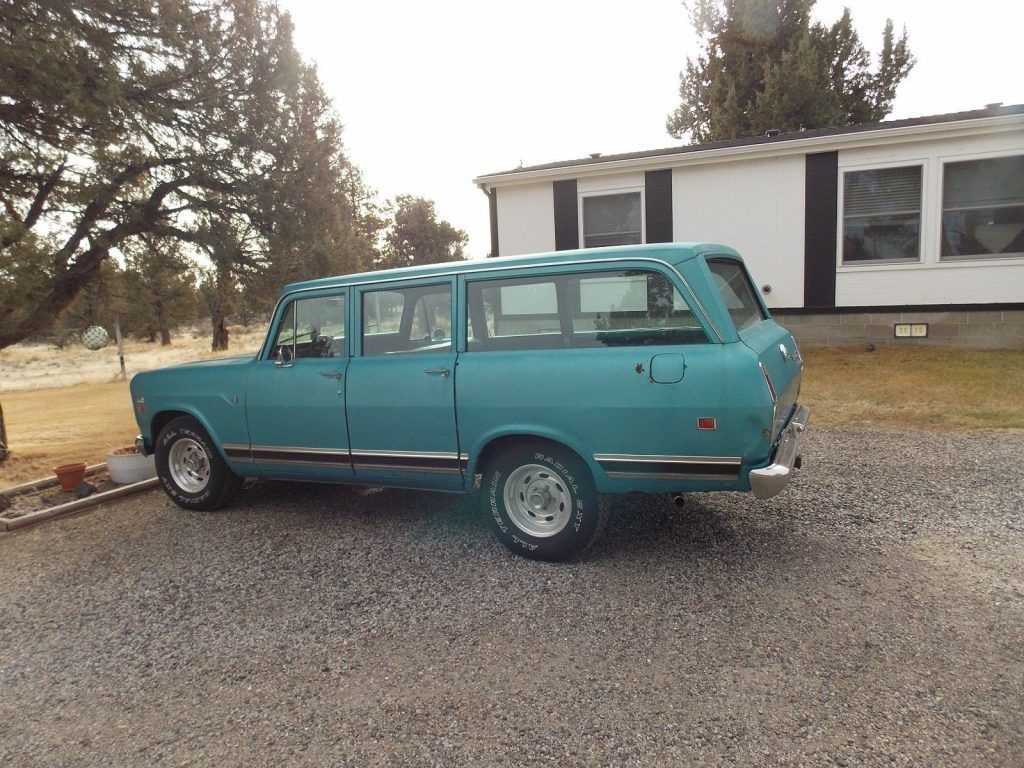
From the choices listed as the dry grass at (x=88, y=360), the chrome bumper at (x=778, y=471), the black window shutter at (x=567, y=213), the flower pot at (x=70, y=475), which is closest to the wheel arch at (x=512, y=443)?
the chrome bumper at (x=778, y=471)

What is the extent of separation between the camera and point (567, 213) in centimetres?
1398

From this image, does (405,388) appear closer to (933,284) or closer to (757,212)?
(757,212)

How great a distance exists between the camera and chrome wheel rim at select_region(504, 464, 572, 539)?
4.14 meters

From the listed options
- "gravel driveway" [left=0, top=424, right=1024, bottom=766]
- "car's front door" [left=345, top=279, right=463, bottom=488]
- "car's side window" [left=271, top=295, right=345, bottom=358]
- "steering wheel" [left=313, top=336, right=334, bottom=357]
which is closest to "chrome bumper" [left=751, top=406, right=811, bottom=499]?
"gravel driveway" [left=0, top=424, right=1024, bottom=766]

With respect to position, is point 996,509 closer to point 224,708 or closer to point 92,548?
point 224,708

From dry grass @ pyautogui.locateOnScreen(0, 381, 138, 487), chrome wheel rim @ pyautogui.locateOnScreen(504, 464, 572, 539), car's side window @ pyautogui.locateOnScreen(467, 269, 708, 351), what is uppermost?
car's side window @ pyautogui.locateOnScreen(467, 269, 708, 351)

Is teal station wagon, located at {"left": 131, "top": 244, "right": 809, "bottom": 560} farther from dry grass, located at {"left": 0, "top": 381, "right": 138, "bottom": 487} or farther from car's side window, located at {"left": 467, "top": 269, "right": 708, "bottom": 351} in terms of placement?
dry grass, located at {"left": 0, "top": 381, "right": 138, "bottom": 487}

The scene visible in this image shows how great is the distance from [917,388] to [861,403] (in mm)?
1293

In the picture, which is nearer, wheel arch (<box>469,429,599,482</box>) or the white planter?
wheel arch (<box>469,429,599,482</box>)

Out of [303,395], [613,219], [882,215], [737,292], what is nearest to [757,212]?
[882,215]

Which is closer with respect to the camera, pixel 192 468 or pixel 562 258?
pixel 562 258

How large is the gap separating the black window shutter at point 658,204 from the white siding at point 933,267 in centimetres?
312

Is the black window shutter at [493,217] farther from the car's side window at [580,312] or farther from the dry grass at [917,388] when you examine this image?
the car's side window at [580,312]

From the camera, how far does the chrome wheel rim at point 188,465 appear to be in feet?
18.4
